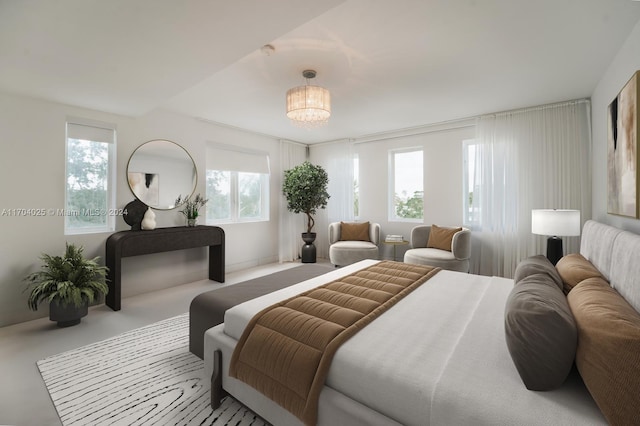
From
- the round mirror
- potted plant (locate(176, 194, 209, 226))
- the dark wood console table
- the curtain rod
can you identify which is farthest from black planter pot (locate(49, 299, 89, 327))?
the curtain rod

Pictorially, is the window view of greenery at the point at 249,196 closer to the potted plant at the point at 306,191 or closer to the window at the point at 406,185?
the potted plant at the point at 306,191

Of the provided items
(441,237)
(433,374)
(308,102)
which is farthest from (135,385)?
(441,237)

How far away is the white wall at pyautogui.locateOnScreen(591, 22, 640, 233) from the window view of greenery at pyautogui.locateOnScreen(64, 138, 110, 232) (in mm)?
5194

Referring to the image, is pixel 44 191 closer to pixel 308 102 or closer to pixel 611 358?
pixel 308 102

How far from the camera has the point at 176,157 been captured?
4.23m

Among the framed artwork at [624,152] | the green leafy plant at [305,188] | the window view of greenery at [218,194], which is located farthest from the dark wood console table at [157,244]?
the framed artwork at [624,152]

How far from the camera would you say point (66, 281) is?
283cm

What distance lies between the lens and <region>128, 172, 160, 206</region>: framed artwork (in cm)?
381

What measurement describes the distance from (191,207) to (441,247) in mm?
3908

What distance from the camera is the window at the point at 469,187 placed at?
177 inches

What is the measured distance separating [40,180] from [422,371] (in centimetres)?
409

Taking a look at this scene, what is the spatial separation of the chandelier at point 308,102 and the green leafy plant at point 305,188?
2.52 metres

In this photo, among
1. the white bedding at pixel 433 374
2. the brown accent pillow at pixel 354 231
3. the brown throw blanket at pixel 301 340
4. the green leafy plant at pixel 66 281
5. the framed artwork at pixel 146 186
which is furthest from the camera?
the brown accent pillow at pixel 354 231

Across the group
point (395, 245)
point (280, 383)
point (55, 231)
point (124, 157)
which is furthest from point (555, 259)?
point (55, 231)
